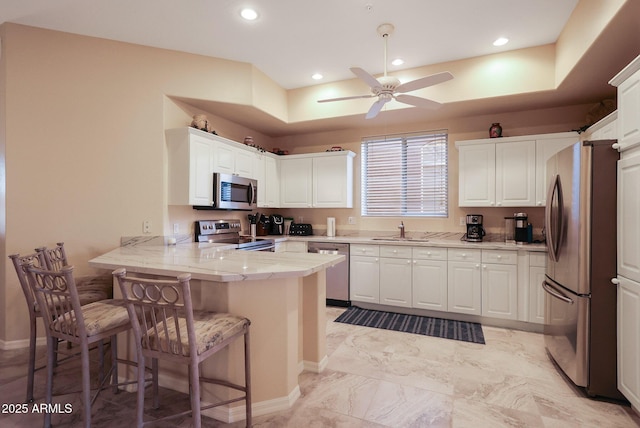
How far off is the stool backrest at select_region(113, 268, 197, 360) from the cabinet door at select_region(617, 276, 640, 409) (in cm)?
253

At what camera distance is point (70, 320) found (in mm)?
1771

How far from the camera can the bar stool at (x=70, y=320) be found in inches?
65.9

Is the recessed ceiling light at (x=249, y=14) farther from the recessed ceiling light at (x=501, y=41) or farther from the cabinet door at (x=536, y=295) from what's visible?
the cabinet door at (x=536, y=295)

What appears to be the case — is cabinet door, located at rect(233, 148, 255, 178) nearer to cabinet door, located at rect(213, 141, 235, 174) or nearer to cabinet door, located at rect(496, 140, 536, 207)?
cabinet door, located at rect(213, 141, 235, 174)

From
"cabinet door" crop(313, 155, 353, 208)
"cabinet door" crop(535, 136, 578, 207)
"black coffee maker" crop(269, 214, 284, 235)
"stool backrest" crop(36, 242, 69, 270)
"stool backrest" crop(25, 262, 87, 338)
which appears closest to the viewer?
"stool backrest" crop(25, 262, 87, 338)

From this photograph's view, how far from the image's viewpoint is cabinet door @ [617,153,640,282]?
6.04 feet

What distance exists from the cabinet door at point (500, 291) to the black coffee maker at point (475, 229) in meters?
0.50

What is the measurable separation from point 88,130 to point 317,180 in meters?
2.88

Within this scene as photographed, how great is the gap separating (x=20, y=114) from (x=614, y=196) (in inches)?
192

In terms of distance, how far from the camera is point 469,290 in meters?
3.59

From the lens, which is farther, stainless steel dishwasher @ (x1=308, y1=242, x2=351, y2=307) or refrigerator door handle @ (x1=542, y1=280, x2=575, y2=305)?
stainless steel dishwasher @ (x1=308, y1=242, x2=351, y2=307)

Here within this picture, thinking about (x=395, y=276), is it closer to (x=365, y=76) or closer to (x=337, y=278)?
(x=337, y=278)

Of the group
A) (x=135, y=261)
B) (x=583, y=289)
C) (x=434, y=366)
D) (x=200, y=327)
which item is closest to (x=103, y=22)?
(x=135, y=261)

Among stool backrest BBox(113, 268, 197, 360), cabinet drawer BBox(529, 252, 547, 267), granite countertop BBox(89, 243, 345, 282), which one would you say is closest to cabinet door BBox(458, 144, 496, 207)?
cabinet drawer BBox(529, 252, 547, 267)
